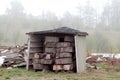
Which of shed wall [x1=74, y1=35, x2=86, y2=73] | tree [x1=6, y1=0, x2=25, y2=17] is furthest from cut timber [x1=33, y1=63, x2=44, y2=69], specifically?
tree [x1=6, y1=0, x2=25, y2=17]

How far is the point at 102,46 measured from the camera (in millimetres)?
31844

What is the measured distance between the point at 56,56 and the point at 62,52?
0.32m

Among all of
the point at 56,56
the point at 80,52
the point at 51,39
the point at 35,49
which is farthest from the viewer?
the point at 35,49

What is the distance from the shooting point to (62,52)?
11328 mm

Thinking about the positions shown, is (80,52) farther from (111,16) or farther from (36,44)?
(111,16)

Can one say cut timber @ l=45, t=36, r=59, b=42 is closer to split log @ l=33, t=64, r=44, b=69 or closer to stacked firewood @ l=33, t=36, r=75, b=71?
stacked firewood @ l=33, t=36, r=75, b=71

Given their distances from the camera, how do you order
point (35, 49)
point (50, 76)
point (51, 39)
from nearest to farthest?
1. point (50, 76)
2. point (51, 39)
3. point (35, 49)

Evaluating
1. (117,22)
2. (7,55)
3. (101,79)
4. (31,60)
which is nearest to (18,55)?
(7,55)

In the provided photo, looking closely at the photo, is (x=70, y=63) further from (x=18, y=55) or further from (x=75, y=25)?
(x=75, y=25)

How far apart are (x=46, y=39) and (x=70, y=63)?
1541mm

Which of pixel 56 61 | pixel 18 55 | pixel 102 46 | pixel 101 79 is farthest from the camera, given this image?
pixel 102 46

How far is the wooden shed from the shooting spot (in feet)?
37.1

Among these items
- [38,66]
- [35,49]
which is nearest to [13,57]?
[35,49]

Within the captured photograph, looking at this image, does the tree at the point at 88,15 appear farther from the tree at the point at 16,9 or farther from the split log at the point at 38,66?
the split log at the point at 38,66
